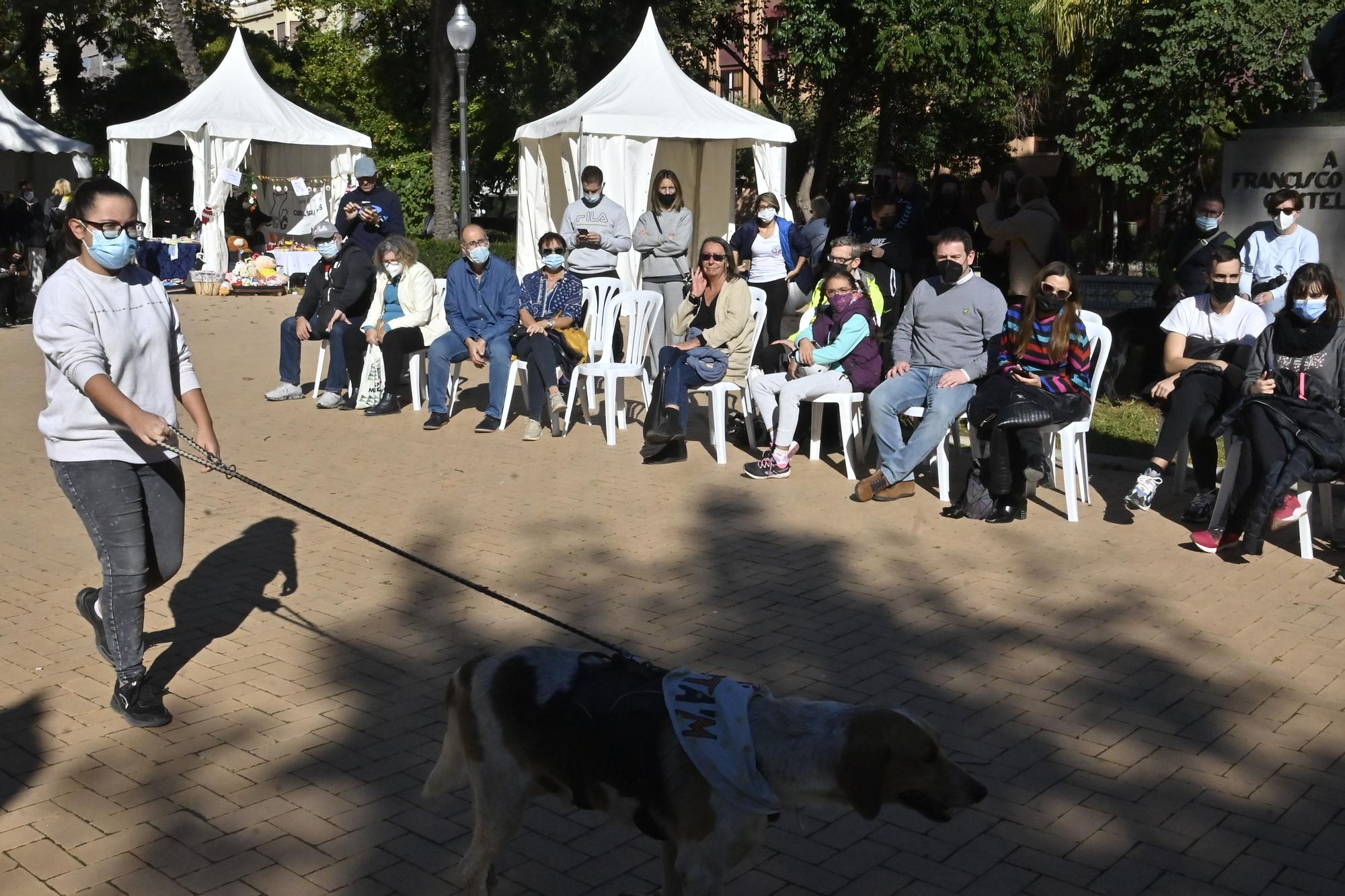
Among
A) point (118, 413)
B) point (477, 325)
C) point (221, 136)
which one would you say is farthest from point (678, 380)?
point (221, 136)

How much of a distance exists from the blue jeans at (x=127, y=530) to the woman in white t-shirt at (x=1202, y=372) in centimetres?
555

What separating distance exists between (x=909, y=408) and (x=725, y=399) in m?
1.73

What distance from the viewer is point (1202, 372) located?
8.23 meters

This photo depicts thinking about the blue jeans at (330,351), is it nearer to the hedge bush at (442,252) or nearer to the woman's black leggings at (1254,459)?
the woman's black leggings at (1254,459)

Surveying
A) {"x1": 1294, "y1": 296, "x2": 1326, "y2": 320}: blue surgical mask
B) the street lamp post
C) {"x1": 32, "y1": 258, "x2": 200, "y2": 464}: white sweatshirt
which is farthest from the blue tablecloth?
{"x1": 1294, "y1": 296, "x2": 1326, "y2": 320}: blue surgical mask

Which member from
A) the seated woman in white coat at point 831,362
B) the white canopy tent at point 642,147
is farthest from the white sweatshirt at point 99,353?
the white canopy tent at point 642,147

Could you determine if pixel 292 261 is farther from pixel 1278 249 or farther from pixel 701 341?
pixel 1278 249

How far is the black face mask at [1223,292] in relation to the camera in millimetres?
8359

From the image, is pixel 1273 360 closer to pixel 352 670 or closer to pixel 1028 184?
pixel 1028 184

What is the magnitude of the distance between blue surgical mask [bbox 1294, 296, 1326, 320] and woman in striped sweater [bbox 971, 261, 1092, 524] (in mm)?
1280

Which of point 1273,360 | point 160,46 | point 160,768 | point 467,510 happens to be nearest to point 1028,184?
point 1273,360

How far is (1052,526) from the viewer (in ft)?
26.8

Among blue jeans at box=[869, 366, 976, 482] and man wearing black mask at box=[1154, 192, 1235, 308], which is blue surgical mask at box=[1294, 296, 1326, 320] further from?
man wearing black mask at box=[1154, 192, 1235, 308]

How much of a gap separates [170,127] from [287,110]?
2631 mm
